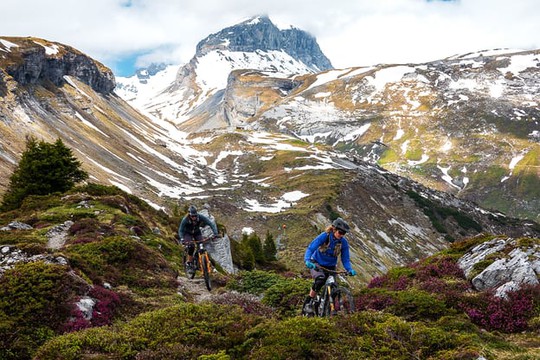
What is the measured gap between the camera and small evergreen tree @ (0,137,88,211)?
3381 cm

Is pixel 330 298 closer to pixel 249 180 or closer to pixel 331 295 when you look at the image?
pixel 331 295

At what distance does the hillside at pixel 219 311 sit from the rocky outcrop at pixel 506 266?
4.9 inches

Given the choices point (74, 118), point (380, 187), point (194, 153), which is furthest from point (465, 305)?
point (194, 153)

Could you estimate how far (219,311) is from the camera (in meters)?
11.2

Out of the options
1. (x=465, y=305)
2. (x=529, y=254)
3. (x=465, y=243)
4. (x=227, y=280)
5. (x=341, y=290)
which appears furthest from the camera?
(x=465, y=243)

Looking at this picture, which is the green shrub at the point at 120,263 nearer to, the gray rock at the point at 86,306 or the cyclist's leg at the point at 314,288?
the gray rock at the point at 86,306

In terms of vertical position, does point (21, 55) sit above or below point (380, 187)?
above

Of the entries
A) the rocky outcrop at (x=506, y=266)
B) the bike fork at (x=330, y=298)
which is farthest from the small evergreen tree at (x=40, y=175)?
the rocky outcrop at (x=506, y=266)

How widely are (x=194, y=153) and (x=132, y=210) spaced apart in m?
162

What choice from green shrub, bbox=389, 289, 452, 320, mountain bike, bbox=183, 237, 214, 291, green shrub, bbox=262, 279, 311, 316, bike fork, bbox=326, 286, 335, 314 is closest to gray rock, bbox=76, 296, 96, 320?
green shrub, bbox=262, 279, 311, 316

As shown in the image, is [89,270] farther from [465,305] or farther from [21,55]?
[21,55]

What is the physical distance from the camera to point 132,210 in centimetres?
3222

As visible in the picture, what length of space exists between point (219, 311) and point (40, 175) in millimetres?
29643

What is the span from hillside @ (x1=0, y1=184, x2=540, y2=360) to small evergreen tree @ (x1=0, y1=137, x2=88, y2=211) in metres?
12.9
